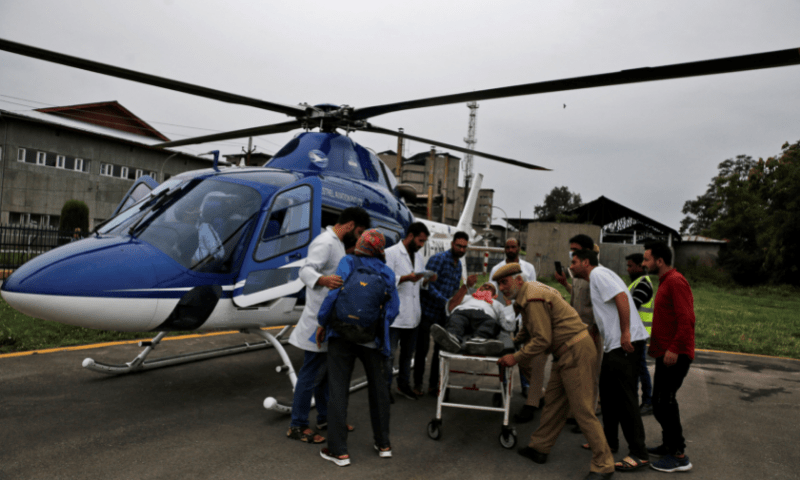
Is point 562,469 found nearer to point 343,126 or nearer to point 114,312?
point 114,312

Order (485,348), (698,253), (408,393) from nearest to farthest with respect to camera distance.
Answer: (485,348)
(408,393)
(698,253)

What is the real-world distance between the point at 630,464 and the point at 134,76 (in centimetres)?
576

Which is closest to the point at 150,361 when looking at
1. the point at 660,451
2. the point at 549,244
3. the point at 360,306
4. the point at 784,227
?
the point at 360,306

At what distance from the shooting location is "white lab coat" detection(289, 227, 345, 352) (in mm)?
4266

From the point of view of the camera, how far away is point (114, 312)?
13.8ft

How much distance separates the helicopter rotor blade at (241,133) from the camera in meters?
7.13

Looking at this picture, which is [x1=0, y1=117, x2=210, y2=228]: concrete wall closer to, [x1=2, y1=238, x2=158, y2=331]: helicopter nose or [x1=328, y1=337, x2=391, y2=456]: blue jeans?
[x1=2, y1=238, x2=158, y2=331]: helicopter nose

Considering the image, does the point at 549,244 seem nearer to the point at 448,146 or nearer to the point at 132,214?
the point at 448,146

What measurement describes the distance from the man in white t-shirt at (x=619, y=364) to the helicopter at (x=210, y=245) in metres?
1.94

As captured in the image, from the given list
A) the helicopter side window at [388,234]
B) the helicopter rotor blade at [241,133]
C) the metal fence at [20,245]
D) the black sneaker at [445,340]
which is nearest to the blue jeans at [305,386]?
the black sneaker at [445,340]

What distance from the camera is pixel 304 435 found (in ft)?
14.1

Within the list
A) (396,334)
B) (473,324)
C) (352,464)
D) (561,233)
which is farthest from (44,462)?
(561,233)

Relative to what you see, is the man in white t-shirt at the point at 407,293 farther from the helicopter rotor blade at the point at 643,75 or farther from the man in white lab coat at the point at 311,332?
the helicopter rotor blade at the point at 643,75

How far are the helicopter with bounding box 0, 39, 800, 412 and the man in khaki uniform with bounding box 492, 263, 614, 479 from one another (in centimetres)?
214
